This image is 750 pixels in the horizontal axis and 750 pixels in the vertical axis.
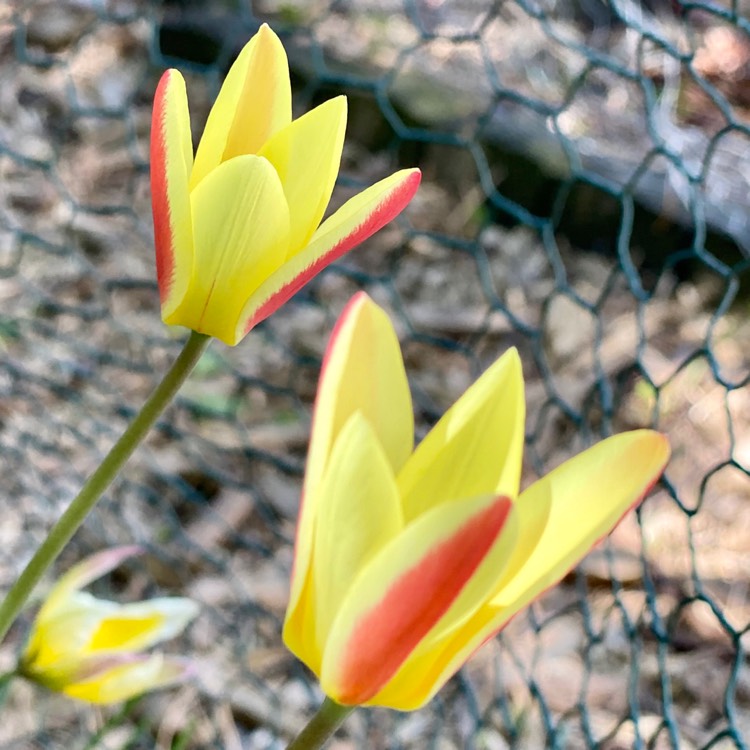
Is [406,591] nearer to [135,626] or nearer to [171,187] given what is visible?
[171,187]

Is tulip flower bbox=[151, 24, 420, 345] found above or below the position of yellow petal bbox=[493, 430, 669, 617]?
above

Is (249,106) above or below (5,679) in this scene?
above

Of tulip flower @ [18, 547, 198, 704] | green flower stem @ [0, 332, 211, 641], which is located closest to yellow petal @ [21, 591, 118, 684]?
tulip flower @ [18, 547, 198, 704]

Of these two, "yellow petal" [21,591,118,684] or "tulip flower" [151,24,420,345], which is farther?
"yellow petal" [21,591,118,684]

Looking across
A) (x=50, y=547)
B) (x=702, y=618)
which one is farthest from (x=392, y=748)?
(x=50, y=547)

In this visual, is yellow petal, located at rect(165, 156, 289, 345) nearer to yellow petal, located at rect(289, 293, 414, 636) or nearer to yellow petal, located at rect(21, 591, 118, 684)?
yellow petal, located at rect(289, 293, 414, 636)

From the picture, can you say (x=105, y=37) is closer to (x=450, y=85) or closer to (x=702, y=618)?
(x=450, y=85)

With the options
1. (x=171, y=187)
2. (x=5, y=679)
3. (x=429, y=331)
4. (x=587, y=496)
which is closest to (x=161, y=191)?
(x=171, y=187)
